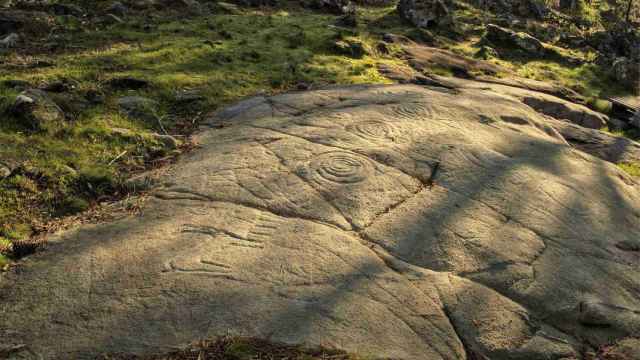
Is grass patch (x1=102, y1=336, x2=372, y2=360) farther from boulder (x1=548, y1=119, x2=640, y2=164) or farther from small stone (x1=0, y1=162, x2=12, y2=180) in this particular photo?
boulder (x1=548, y1=119, x2=640, y2=164)

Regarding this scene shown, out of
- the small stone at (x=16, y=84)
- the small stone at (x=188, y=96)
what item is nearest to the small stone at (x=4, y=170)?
the small stone at (x=16, y=84)

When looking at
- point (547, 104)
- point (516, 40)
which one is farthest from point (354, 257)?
point (516, 40)

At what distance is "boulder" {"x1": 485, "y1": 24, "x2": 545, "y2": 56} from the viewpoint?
1041 inches

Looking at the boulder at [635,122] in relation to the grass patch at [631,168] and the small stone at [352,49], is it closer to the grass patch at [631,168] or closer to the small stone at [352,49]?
the grass patch at [631,168]

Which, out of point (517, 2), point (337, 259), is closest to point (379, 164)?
point (337, 259)

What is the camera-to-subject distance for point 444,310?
686 cm

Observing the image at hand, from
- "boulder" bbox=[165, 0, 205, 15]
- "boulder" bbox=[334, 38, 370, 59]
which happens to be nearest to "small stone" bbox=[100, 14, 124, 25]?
A: "boulder" bbox=[165, 0, 205, 15]

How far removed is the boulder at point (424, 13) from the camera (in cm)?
2812

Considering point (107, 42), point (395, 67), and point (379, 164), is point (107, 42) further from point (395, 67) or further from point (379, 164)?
point (379, 164)

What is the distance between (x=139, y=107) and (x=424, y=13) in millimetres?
19678

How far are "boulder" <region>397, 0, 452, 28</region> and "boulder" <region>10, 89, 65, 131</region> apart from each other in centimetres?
2055

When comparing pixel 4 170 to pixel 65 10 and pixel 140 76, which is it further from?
pixel 65 10

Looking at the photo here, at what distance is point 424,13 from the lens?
93.4 feet

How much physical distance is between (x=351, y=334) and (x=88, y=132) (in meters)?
7.95
